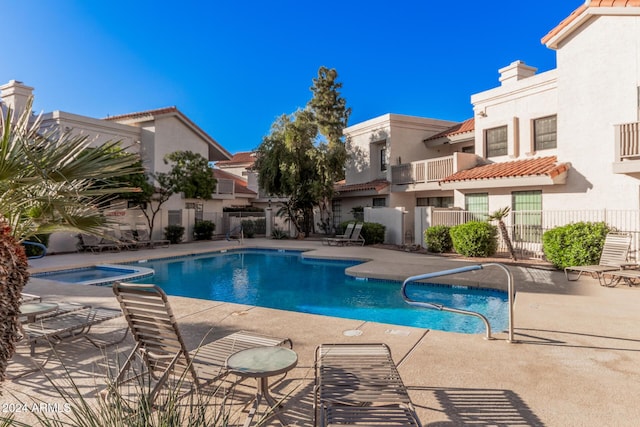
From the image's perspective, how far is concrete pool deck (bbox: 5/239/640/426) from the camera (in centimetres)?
374

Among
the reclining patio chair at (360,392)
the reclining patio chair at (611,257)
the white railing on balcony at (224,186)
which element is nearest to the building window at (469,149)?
the reclining patio chair at (611,257)

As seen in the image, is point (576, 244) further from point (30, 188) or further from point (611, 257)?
point (30, 188)

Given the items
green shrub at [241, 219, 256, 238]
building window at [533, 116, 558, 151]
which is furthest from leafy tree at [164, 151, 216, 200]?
building window at [533, 116, 558, 151]

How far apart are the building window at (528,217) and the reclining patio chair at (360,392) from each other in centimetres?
1404

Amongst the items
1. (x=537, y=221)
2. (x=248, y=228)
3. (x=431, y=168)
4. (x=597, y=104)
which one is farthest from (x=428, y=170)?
(x=248, y=228)

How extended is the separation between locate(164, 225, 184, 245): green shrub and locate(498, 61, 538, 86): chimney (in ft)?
64.6

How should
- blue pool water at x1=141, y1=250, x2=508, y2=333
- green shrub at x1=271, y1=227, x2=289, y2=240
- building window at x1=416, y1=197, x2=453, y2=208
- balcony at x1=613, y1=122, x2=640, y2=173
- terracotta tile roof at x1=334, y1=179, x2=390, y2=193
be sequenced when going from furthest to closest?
green shrub at x1=271, y1=227, x2=289, y2=240 → terracotta tile roof at x1=334, y1=179, x2=390, y2=193 → building window at x1=416, y1=197, x2=453, y2=208 → balcony at x1=613, y1=122, x2=640, y2=173 → blue pool water at x1=141, y1=250, x2=508, y2=333

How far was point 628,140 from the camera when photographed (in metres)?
12.4

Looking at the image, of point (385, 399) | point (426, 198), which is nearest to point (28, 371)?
point (385, 399)

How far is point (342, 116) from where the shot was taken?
1543 inches

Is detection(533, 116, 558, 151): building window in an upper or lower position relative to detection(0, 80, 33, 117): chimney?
lower

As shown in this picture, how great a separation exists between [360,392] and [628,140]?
44.5 feet

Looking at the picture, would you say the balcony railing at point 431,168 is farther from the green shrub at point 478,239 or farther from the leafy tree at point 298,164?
the green shrub at point 478,239

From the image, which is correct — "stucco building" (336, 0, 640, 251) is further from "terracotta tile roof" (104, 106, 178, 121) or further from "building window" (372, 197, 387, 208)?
"terracotta tile roof" (104, 106, 178, 121)
